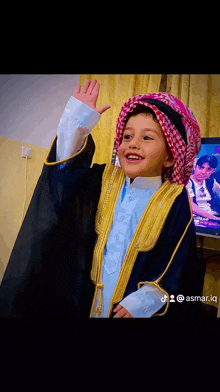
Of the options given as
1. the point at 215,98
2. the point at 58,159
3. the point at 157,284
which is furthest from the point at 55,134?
the point at 215,98

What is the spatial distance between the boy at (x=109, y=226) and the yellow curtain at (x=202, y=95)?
A: 1.21ft

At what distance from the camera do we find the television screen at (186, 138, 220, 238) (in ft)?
4.88

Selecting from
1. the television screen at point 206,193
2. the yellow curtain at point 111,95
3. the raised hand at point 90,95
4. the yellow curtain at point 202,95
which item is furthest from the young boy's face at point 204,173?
the raised hand at point 90,95

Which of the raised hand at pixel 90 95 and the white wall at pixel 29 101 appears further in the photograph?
the white wall at pixel 29 101

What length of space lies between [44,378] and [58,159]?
804mm

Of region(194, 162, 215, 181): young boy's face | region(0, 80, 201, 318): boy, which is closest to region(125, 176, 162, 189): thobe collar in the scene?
region(0, 80, 201, 318): boy

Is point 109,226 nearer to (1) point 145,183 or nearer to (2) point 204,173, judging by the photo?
(1) point 145,183

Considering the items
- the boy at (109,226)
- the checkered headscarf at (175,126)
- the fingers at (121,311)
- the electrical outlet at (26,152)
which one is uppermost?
the checkered headscarf at (175,126)

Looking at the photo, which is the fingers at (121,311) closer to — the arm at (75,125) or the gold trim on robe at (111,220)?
the gold trim on robe at (111,220)

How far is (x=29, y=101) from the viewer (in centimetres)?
141

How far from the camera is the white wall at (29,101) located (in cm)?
137

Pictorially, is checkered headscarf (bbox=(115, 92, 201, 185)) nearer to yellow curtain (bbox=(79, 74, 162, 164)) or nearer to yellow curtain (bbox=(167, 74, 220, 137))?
yellow curtain (bbox=(79, 74, 162, 164))

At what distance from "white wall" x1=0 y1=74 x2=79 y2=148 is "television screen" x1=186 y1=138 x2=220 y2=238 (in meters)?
0.75

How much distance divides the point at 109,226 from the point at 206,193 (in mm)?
603
